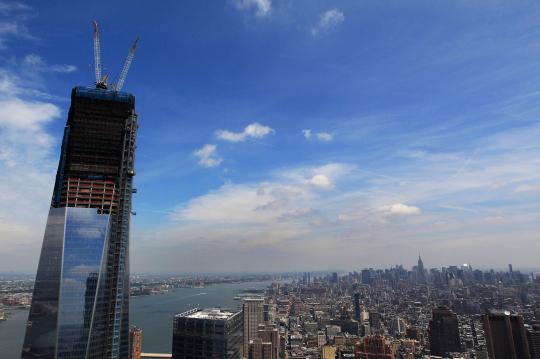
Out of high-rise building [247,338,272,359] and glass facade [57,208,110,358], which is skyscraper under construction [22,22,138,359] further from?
high-rise building [247,338,272,359]

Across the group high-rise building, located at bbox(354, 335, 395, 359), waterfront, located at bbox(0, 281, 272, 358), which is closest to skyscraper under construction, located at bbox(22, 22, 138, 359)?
waterfront, located at bbox(0, 281, 272, 358)

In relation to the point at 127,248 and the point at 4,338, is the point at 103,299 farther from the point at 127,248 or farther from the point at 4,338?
the point at 4,338

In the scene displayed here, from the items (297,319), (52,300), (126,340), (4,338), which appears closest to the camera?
(52,300)

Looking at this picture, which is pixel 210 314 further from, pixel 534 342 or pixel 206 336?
pixel 534 342

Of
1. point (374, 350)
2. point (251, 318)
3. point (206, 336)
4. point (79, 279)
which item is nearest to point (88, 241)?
point (79, 279)

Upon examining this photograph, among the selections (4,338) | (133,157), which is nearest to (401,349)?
(133,157)

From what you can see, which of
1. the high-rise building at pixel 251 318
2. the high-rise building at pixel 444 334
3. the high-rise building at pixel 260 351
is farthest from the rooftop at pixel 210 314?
the high-rise building at pixel 444 334
